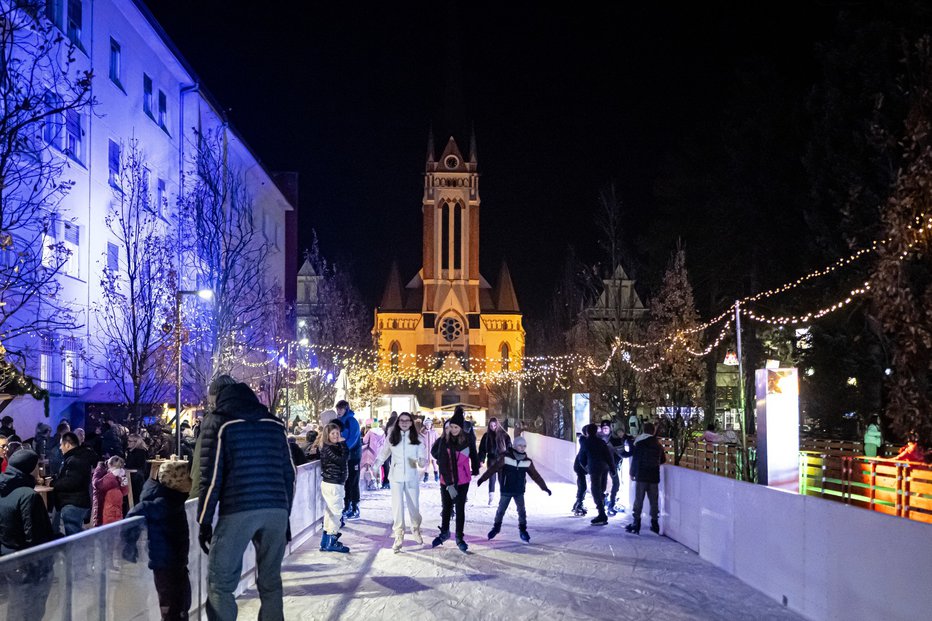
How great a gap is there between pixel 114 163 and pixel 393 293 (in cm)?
8101

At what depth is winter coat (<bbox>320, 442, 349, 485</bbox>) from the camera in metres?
13.4

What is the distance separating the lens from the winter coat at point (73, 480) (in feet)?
34.6

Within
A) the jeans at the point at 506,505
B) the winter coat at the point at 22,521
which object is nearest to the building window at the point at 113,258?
the jeans at the point at 506,505

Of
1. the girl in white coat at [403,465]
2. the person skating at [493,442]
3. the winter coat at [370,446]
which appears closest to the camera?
the girl in white coat at [403,465]

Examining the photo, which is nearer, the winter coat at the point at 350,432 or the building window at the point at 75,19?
the winter coat at the point at 350,432

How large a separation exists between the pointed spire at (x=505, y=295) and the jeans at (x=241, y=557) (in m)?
99.8

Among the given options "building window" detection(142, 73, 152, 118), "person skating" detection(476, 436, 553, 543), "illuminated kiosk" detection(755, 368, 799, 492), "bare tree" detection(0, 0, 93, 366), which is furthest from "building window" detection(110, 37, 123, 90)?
"illuminated kiosk" detection(755, 368, 799, 492)

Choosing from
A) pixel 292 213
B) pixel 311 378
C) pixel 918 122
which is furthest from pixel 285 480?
pixel 292 213

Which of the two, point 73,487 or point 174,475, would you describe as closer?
point 174,475

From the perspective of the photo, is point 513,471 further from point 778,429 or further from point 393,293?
point 393,293

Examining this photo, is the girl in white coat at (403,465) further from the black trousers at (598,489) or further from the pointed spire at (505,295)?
the pointed spire at (505,295)

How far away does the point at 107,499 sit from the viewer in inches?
427

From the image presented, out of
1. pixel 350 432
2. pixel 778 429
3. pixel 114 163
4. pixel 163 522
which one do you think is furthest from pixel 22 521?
pixel 114 163

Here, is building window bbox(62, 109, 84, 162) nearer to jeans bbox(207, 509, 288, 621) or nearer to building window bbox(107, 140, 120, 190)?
building window bbox(107, 140, 120, 190)
